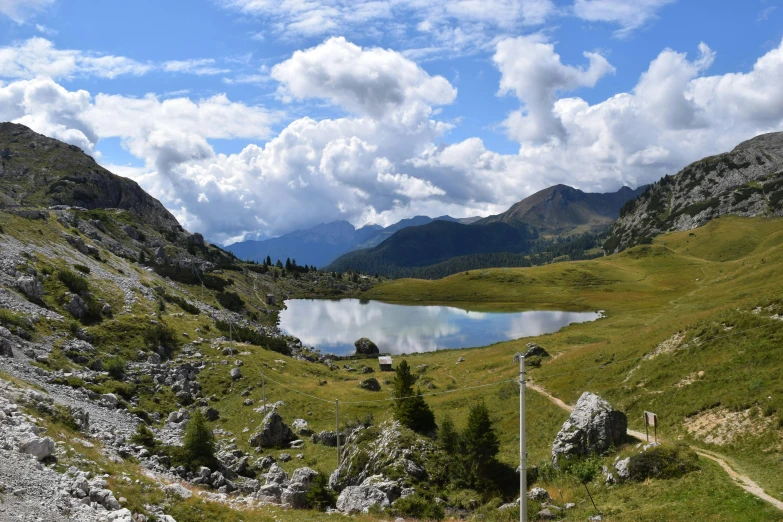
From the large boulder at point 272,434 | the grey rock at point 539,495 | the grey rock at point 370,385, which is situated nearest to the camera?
the grey rock at point 539,495

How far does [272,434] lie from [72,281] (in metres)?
44.8

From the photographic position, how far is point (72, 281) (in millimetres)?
68438

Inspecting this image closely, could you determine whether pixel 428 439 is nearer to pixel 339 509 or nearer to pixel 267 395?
pixel 339 509

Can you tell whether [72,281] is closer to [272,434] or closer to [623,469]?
[272,434]

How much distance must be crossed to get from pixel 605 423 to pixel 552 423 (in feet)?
37.6

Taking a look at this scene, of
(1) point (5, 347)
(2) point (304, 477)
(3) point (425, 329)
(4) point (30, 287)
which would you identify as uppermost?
(3) point (425, 329)

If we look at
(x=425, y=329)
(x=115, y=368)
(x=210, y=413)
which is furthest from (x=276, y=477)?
(x=425, y=329)

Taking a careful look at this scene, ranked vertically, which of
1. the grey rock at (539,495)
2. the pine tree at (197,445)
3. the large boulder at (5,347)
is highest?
the large boulder at (5,347)

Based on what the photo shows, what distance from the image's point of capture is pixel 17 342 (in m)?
45.0

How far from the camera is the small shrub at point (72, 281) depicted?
67812 millimetres

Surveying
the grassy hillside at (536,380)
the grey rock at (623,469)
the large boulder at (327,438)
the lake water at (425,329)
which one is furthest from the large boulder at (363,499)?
the lake water at (425,329)

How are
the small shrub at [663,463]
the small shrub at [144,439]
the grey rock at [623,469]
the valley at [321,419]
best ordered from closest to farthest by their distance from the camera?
the valley at [321,419] → the small shrub at [663,463] → the grey rock at [623,469] → the small shrub at [144,439]

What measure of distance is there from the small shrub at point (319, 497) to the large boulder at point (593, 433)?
16.1m

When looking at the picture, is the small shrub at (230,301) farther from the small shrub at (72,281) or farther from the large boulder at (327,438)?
the large boulder at (327,438)
